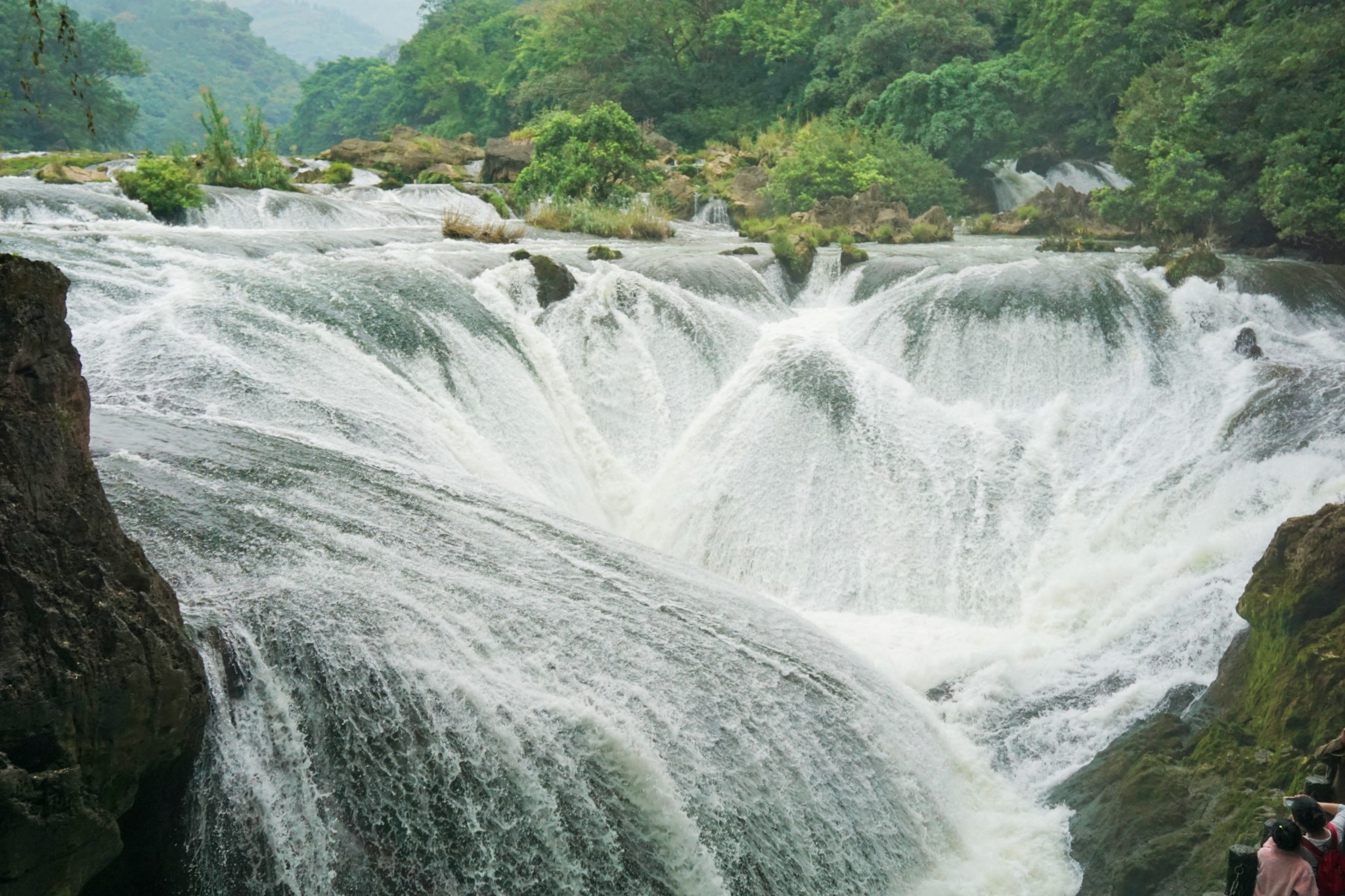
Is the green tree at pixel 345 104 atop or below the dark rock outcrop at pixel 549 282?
atop

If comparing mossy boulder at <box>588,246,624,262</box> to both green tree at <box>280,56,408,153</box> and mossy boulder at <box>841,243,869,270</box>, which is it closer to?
mossy boulder at <box>841,243,869,270</box>

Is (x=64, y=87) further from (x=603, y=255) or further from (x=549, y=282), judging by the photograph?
(x=549, y=282)

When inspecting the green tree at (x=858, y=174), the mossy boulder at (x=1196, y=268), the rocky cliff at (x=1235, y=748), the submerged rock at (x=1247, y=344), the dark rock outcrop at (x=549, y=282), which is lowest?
the rocky cliff at (x=1235, y=748)

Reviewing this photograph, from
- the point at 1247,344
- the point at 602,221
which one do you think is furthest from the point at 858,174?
the point at 1247,344

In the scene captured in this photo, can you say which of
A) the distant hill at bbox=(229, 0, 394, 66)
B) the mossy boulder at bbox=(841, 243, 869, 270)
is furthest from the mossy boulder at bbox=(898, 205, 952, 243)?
the distant hill at bbox=(229, 0, 394, 66)

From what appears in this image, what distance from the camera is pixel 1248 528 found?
291 inches

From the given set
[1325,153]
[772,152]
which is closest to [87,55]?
→ [772,152]

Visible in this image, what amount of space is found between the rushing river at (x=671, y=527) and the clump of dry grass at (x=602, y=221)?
137 inches

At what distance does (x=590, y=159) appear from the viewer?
18.7 m

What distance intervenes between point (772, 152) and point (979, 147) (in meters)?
5.14

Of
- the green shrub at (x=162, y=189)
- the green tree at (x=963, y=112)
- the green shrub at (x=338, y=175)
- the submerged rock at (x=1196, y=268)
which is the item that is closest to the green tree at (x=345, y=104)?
the green shrub at (x=338, y=175)

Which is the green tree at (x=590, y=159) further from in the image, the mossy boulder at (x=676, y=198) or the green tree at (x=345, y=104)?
the green tree at (x=345, y=104)

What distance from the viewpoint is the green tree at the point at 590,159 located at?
735 inches

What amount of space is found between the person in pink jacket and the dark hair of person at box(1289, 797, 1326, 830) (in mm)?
41
